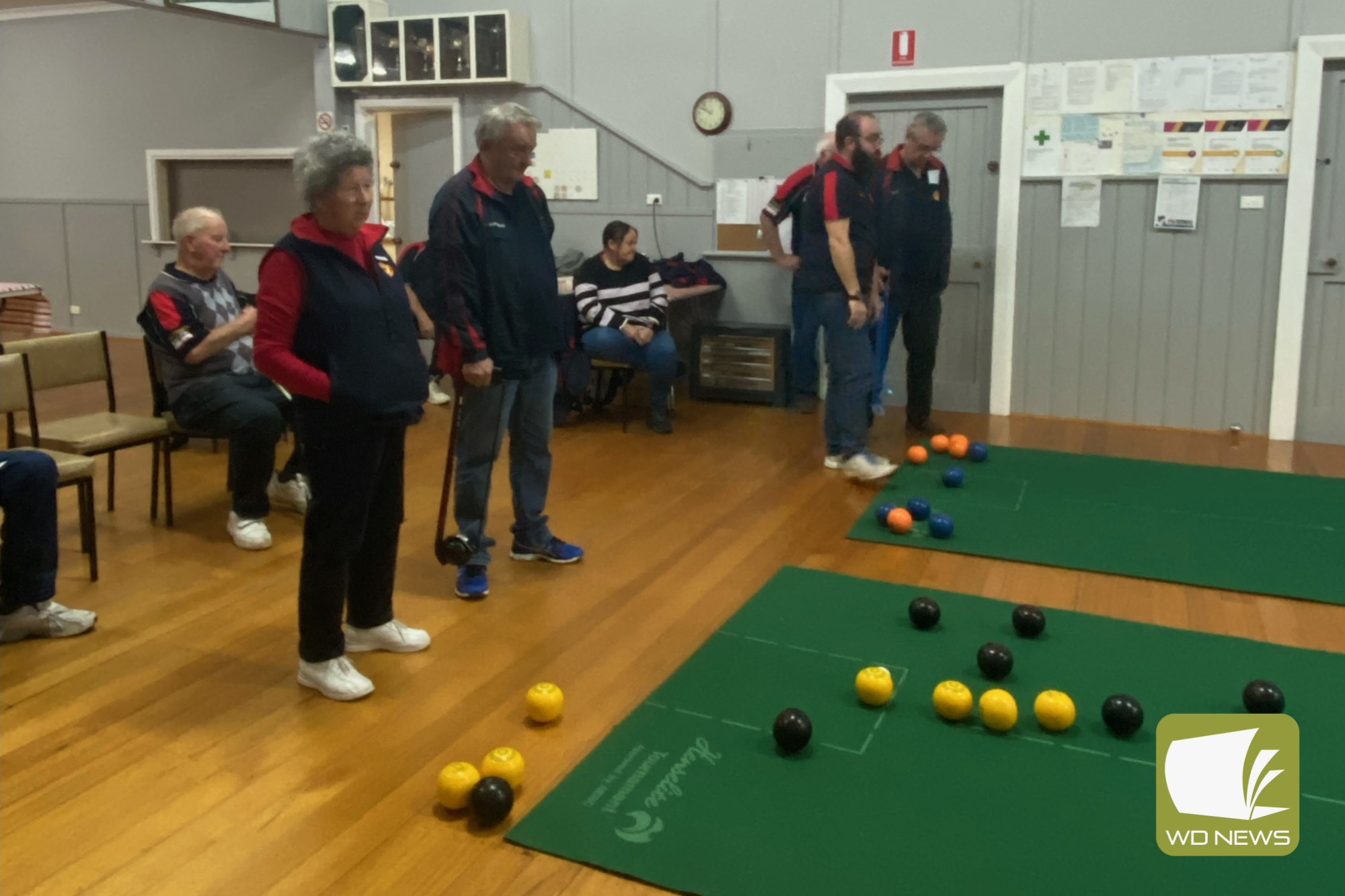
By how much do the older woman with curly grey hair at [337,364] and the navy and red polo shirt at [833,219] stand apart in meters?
2.19

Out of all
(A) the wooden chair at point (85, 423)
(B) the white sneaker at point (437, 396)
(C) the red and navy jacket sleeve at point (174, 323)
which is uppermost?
(C) the red and navy jacket sleeve at point (174, 323)

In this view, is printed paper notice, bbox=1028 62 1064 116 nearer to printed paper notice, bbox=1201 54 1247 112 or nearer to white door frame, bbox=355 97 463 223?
printed paper notice, bbox=1201 54 1247 112

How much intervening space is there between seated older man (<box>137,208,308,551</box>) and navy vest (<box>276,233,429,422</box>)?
57.4 inches

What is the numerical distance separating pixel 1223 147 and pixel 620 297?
10.2ft

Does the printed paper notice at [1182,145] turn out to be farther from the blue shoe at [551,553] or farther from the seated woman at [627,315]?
the blue shoe at [551,553]

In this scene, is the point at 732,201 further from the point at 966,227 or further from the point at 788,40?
the point at 966,227

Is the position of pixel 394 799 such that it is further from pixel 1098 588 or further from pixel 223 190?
pixel 223 190

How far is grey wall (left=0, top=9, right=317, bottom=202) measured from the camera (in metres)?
8.43

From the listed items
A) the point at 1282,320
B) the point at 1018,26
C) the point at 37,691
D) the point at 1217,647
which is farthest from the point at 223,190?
the point at 1217,647

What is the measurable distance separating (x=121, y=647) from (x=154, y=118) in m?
7.28

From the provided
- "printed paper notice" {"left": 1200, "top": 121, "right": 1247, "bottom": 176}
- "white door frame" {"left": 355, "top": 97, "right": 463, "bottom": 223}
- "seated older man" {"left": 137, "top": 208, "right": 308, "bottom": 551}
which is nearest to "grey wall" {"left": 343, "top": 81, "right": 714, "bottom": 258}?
"white door frame" {"left": 355, "top": 97, "right": 463, "bottom": 223}

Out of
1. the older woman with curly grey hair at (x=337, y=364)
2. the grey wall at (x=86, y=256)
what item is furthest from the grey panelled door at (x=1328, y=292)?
the grey wall at (x=86, y=256)

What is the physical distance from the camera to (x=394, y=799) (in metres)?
2.35

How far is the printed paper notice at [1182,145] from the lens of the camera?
5.68 m
